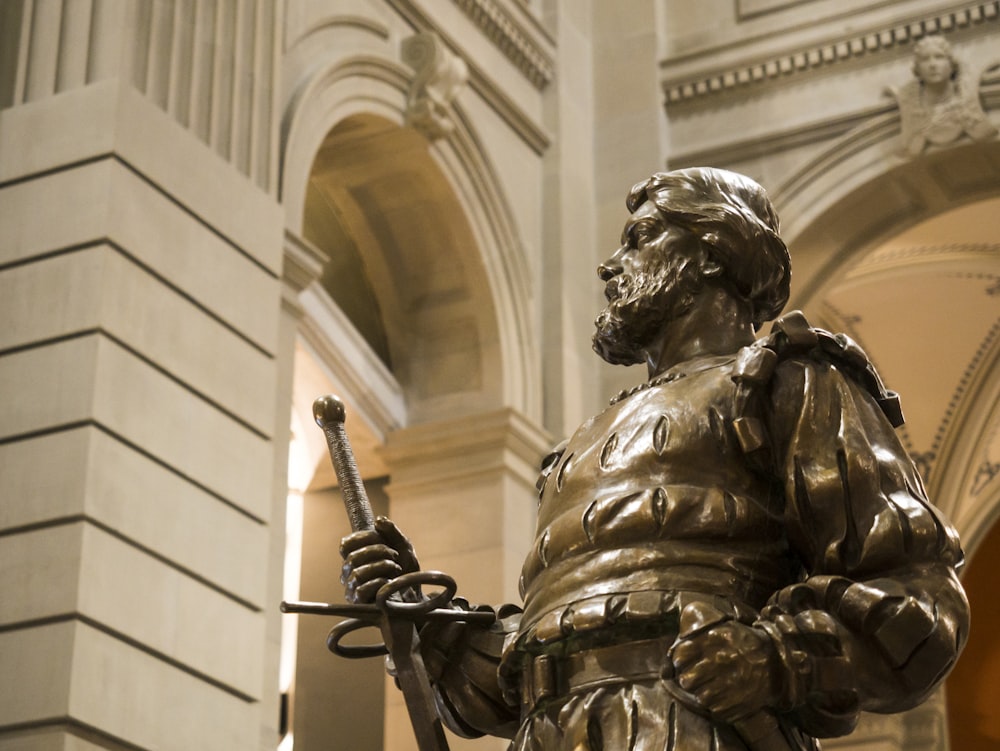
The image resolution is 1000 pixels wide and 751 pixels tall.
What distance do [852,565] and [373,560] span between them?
2.31ft

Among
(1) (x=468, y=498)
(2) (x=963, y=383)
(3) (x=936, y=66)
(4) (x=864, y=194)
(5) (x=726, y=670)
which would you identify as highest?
(3) (x=936, y=66)

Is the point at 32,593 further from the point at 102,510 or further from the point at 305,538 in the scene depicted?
the point at 305,538

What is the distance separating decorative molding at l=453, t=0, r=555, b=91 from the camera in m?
9.66

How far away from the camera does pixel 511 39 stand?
10.0 metres

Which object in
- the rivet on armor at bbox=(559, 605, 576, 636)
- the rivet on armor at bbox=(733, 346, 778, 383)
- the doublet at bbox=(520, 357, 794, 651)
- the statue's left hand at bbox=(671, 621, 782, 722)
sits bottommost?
the statue's left hand at bbox=(671, 621, 782, 722)

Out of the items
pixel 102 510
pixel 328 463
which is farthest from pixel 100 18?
pixel 328 463

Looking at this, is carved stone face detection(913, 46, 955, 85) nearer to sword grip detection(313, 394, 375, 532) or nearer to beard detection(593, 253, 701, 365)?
beard detection(593, 253, 701, 365)

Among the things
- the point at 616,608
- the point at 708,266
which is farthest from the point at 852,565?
the point at 708,266

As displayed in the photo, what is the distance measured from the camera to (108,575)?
5.50 m

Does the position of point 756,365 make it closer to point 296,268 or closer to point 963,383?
point 296,268

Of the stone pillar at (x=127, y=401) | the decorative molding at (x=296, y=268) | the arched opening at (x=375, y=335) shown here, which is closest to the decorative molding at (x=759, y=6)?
the arched opening at (x=375, y=335)

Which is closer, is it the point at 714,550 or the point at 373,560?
the point at 714,550

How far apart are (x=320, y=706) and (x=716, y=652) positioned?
773cm

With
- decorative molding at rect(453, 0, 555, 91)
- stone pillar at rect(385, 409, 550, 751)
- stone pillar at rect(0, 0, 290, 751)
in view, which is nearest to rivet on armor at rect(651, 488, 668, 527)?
stone pillar at rect(0, 0, 290, 751)
